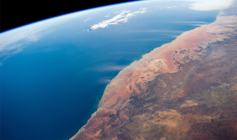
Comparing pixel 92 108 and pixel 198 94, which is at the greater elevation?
pixel 198 94

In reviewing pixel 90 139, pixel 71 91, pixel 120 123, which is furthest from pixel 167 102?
pixel 71 91

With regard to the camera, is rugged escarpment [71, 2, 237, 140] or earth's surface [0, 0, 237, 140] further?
earth's surface [0, 0, 237, 140]

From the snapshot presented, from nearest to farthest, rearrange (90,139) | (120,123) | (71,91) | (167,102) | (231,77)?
(90,139)
(120,123)
(167,102)
(231,77)
(71,91)

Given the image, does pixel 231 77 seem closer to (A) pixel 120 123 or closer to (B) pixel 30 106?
(A) pixel 120 123

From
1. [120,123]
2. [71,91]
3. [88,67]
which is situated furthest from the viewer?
[88,67]

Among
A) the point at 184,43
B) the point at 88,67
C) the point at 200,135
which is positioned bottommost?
the point at 200,135

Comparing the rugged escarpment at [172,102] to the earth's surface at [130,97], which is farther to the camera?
the earth's surface at [130,97]

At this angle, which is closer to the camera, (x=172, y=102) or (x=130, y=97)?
(x=172, y=102)

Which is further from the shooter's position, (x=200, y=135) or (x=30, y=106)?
(x=30, y=106)
